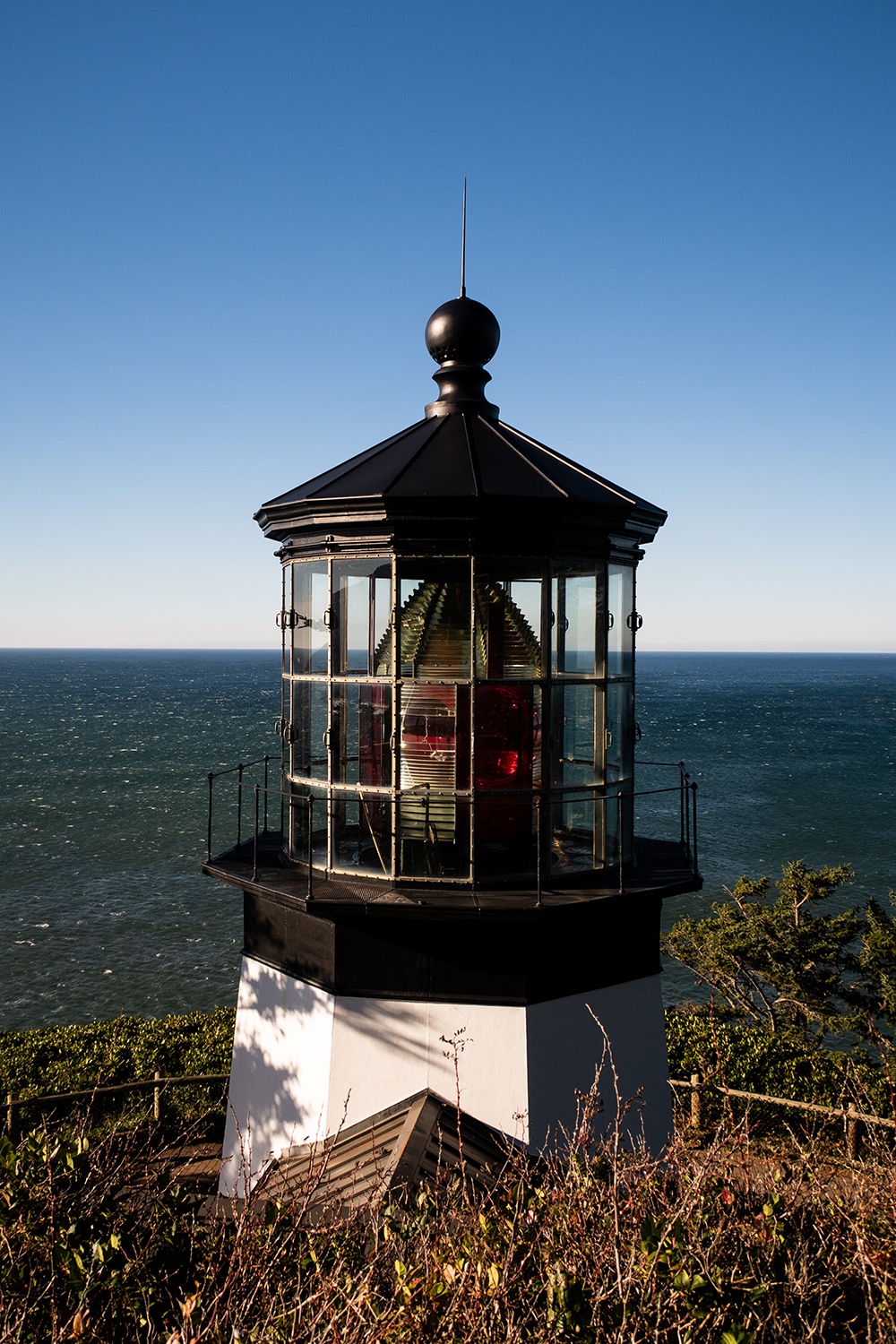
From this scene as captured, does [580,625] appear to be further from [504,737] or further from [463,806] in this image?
[463,806]

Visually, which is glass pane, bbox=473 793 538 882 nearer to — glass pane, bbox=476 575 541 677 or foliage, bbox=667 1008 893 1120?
glass pane, bbox=476 575 541 677

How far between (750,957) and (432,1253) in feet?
48.1

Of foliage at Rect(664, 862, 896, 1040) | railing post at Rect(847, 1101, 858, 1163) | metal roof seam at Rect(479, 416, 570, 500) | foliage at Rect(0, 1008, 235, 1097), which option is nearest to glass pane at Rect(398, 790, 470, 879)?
metal roof seam at Rect(479, 416, 570, 500)

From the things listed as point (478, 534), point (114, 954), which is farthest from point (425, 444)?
point (114, 954)

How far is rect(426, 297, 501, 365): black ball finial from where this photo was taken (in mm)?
6355

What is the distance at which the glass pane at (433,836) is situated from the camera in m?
5.54

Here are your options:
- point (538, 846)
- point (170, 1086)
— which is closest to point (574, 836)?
point (538, 846)

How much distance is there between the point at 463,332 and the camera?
6.36 metres

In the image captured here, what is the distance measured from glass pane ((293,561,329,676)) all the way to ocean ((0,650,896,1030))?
18321 mm

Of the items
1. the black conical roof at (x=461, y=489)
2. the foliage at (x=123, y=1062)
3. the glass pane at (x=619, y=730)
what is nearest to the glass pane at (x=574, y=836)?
the glass pane at (x=619, y=730)

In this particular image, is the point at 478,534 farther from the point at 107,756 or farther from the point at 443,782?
the point at 107,756

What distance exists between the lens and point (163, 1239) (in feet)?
11.7

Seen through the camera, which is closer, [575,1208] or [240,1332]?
[240,1332]

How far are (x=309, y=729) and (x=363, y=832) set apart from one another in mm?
823
